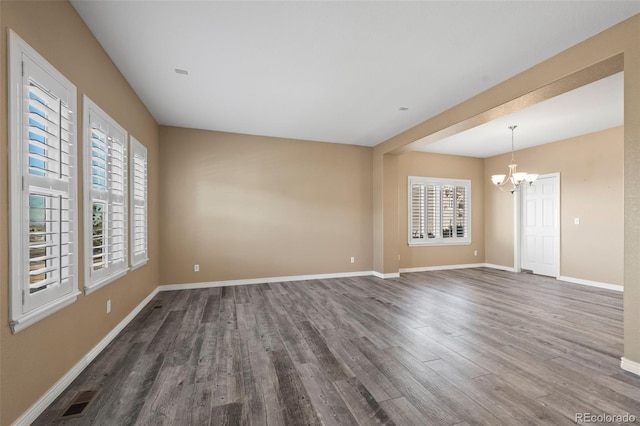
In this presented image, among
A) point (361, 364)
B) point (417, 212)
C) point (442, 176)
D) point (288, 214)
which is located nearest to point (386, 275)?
point (417, 212)

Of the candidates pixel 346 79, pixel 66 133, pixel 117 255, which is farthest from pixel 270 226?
pixel 66 133

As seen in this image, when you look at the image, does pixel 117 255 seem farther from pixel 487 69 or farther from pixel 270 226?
pixel 487 69

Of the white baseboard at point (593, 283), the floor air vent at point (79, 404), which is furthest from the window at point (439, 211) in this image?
the floor air vent at point (79, 404)

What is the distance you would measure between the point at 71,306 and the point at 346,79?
133 inches

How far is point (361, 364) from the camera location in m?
2.37

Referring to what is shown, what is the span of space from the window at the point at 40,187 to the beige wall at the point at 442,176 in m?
5.78

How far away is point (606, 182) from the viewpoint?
5039 mm

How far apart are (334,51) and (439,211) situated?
525 centimetres

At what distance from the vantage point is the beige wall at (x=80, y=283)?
149 cm

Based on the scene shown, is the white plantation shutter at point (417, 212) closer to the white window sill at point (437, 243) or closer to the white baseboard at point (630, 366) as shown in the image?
the white window sill at point (437, 243)

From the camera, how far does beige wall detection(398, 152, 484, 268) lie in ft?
21.4

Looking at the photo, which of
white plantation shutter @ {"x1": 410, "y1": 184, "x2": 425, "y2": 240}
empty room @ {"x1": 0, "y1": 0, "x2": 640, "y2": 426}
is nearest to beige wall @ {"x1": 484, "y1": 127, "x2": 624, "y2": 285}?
empty room @ {"x1": 0, "y1": 0, "x2": 640, "y2": 426}

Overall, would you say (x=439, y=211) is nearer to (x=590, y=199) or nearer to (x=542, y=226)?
(x=542, y=226)

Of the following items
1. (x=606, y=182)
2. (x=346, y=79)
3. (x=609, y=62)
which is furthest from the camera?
(x=606, y=182)
